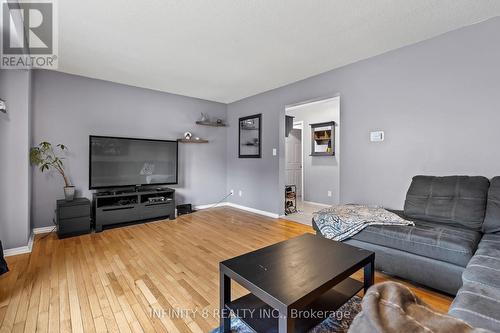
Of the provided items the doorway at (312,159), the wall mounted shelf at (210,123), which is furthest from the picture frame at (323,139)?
the wall mounted shelf at (210,123)

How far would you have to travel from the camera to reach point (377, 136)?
2.90m

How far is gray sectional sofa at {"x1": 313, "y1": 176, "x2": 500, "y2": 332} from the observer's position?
1.59m

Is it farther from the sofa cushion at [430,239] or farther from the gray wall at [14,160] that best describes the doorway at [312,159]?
the gray wall at [14,160]

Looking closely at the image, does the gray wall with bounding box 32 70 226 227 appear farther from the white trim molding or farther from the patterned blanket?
the patterned blanket

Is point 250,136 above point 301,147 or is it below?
above

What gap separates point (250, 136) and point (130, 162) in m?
2.28

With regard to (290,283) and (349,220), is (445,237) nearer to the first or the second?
(349,220)

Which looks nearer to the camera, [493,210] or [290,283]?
[290,283]

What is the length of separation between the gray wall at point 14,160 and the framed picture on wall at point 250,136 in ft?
10.9

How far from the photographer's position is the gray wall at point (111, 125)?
10.9 ft

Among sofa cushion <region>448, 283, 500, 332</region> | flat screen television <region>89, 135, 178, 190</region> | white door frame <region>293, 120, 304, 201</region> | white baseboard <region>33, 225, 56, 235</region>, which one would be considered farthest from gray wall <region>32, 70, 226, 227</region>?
sofa cushion <region>448, 283, 500, 332</region>

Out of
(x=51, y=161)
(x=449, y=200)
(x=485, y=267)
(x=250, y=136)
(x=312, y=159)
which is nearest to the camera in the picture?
(x=485, y=267)

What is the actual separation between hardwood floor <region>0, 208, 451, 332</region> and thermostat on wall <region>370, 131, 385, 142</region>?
1631mm

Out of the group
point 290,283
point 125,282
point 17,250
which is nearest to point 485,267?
point 290,283
